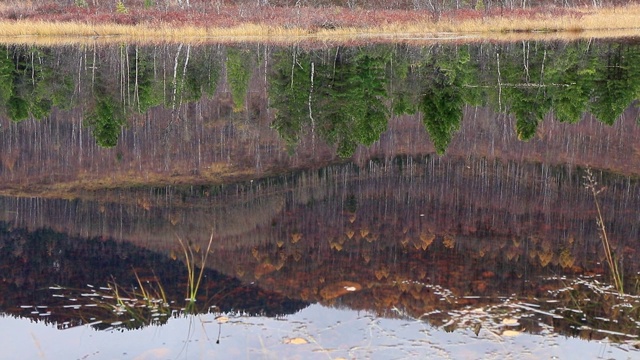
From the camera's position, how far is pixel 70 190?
66.8ft

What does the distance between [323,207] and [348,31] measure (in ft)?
121

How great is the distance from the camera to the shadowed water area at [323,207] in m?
10.1

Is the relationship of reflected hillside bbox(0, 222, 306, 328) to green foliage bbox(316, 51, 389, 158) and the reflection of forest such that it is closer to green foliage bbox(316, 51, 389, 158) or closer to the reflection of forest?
the reflection of forest

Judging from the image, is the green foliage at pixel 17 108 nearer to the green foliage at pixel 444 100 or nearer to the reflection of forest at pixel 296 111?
the reflection of forest at pixel 296 111

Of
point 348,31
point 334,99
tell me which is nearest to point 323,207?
point 334,99

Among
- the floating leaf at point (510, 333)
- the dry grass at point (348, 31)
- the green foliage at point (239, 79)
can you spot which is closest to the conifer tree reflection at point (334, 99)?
the green foliage at point (239, 79)

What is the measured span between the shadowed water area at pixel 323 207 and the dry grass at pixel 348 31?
10500mm

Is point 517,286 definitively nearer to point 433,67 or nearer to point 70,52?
point 433,67

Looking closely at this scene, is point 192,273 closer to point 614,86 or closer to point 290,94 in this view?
point 290,94

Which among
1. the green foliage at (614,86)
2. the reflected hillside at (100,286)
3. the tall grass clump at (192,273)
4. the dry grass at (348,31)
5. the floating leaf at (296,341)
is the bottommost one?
the floating leaf at (296,341)

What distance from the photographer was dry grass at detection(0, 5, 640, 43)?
169 ft

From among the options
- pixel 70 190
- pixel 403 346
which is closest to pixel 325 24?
pixel 70 190

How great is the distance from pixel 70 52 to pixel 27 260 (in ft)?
112

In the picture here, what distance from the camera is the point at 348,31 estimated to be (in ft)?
174
